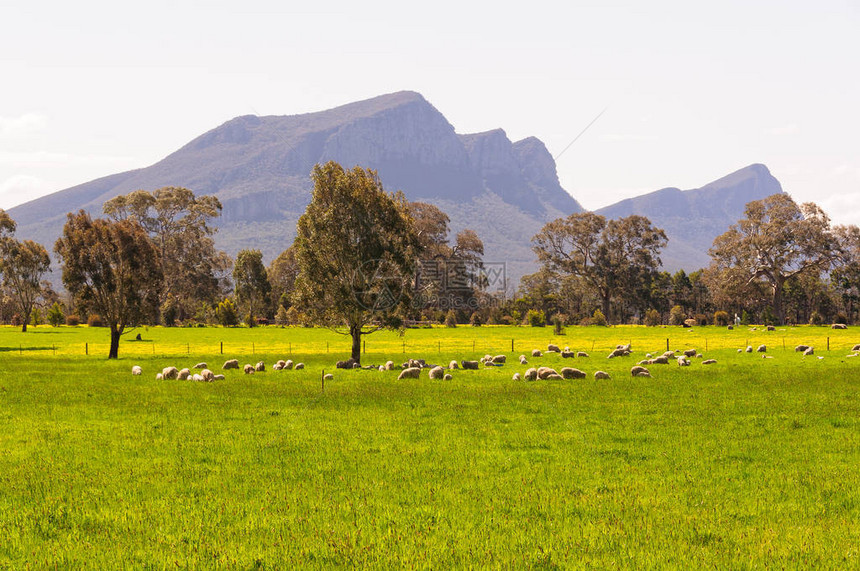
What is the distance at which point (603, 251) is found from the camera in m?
130

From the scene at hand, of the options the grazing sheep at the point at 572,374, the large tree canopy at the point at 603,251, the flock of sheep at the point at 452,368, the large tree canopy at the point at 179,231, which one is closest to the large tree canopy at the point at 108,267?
the flock of sheep at the point at 452,368

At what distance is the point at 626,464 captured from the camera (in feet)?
44.0

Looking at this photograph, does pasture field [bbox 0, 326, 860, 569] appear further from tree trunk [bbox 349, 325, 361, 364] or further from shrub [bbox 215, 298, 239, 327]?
shrub [bbox 215, 298, 239, 327]

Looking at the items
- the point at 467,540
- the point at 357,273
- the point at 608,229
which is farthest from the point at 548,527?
the point at 608,229

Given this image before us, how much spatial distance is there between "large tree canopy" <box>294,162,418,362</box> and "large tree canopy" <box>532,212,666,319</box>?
92562mm

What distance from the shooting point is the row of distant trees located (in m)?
41.1

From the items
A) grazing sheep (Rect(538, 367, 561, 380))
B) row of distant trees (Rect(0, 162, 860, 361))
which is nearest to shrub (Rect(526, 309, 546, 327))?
row of distant trees (Rect(0, 162, 860, 361))

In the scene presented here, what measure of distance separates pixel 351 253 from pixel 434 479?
29221 millimetres

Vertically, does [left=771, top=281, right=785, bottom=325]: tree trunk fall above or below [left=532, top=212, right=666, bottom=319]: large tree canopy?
below

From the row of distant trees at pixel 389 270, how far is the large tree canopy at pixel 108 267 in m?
0.10

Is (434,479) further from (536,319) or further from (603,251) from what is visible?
(603,251)

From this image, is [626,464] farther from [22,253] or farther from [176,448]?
[22,253]

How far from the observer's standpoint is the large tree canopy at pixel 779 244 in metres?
104

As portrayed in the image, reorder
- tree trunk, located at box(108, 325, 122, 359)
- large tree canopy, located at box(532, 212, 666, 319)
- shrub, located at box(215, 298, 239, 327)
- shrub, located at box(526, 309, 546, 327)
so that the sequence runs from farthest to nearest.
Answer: large tree canopy, located at box(532, 212, 666, 319) < shrub, located at box(215, 298, 239, 327) < shrub, located at box(526, 309, 546, 327) < tree trunk, located at box(108, 325, 122, 359)
